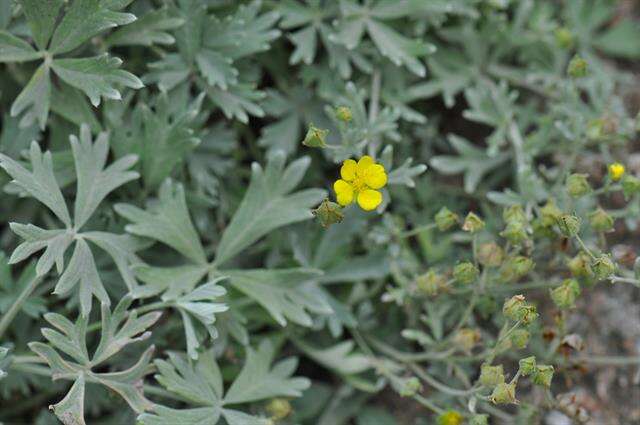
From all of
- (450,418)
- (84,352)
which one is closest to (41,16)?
(84,352)

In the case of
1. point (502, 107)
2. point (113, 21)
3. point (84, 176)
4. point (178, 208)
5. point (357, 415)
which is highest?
point (113, 21)

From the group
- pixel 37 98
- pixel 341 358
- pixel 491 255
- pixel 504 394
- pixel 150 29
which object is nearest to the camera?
pixel 504 394

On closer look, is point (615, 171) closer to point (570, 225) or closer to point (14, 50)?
point (570, 225)

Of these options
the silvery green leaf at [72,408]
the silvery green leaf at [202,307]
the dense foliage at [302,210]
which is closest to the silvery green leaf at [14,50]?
the dense foliage at [302,210]

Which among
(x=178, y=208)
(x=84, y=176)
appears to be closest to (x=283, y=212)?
(x=178, y=208)

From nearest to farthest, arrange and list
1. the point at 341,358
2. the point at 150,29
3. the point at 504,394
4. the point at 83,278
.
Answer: the point at 504,394 < the point at 83,278 < the point at 150,29 < the point at 341,358

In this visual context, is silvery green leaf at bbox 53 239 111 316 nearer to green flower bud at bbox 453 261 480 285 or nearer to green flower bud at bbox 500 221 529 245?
green flower bud at bbox 453 261 480 285

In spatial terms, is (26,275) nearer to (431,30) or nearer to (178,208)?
(178,208)

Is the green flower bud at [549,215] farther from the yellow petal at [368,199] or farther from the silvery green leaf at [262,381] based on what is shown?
the silvery green leaf at [262,381]
